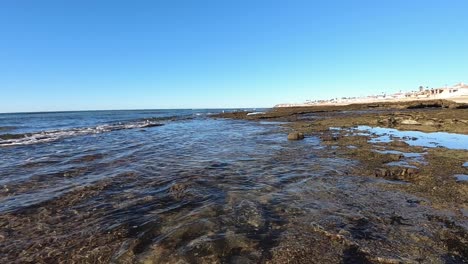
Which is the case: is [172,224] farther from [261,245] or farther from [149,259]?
[261,245]

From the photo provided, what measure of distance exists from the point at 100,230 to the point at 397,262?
16.1 ft

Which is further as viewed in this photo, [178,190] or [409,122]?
[409,122]

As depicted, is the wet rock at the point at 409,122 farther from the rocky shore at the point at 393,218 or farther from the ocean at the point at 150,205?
the ocean at the point at 150,205

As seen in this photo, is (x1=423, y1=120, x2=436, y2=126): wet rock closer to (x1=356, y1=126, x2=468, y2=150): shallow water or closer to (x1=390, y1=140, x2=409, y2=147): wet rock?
(x1=356, y1=126, x2=468, y2=150): shallow water

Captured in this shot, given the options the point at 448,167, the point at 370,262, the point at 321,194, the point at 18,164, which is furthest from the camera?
the point at 18,164

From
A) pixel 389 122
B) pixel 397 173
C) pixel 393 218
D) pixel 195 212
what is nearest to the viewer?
pixel 393 218

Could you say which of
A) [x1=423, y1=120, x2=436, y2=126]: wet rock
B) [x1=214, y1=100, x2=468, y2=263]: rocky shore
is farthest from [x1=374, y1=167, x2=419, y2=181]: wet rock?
[x1=423, y1=120, x2=436, y2=126]: wet rock

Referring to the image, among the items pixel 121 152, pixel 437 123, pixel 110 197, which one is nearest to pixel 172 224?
pixel 110 197

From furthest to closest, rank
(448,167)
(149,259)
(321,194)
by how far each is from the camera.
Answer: (448,167), (321,194), (149,259)

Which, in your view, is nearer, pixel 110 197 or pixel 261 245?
pixel 261 245

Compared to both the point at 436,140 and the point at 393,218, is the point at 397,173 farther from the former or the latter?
the point at 436,140

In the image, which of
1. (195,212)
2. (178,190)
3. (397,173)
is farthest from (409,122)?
(195,212)

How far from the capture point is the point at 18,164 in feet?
38.5

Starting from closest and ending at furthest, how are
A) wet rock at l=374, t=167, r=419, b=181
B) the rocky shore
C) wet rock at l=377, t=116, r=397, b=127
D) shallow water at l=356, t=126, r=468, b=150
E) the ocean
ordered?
1. the rocky shore
2. the ocean
3. wet rock at l=374, t=167, r=419, b=181
4. shallow water at l=356, t=126, r=468, b=150
5. wet rock at l=377, t=116, r=397, b=127
